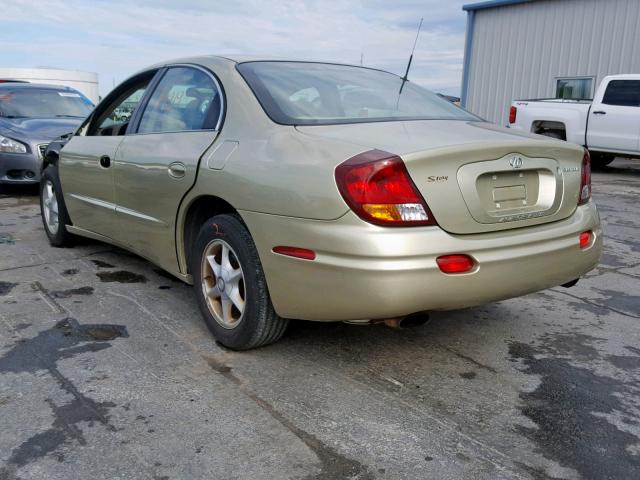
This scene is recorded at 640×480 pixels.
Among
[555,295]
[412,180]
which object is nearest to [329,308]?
[412,180]

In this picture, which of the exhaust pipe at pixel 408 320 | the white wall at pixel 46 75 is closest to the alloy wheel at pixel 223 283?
the exhaust pipe at pixel 408 320

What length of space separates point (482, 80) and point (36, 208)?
15.1 m

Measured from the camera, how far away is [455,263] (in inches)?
100

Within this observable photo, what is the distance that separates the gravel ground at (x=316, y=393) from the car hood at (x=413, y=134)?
107cm

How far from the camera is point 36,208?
733cm

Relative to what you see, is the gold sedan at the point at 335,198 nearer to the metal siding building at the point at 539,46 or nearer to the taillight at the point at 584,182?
the taillight at the point at 584,182

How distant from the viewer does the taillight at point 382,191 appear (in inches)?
97.3

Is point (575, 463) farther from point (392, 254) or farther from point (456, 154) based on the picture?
point (456, 154)

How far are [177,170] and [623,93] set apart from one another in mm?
11130

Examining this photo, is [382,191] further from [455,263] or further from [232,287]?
[232,287]

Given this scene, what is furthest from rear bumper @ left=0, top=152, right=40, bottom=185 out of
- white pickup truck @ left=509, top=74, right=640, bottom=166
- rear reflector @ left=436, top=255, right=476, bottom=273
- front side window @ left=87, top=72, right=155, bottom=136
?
white pickup truck @ left=509, top=74, right=640, bottom=166

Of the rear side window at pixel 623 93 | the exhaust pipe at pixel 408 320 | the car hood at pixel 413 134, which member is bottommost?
the exhaust pipe at pixel 408 320

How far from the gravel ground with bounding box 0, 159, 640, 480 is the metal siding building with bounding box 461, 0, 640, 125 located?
13.9m

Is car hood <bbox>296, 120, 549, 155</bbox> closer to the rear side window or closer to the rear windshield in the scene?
the rear windshield
